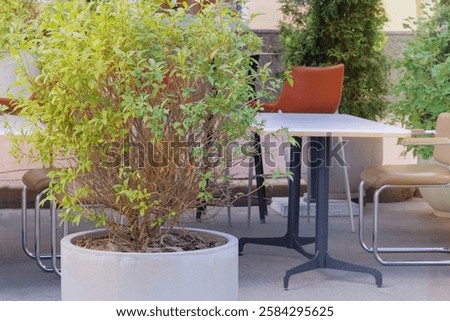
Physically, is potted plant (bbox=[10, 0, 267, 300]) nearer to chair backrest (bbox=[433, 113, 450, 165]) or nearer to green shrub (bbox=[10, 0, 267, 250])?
green shrub (bbox=[10, 0, 267, 250])

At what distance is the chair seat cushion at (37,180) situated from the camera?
4.36 meters

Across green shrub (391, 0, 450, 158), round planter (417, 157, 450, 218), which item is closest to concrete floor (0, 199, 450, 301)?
round planter (417, 157, 450, 218)

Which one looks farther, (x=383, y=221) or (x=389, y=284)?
(x=383, y=221)

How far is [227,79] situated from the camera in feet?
9.23

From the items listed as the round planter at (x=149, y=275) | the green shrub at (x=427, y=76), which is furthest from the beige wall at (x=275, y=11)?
the round planter at (x=149, y=275)

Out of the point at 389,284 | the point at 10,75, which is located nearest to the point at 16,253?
the point at 10,75

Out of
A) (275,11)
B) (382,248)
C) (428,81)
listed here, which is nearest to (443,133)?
(382,248)

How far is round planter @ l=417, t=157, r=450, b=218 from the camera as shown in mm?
6379

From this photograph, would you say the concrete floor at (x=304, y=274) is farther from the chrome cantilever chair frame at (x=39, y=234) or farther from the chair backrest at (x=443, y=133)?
the chair backrest at (x=443, y=133)

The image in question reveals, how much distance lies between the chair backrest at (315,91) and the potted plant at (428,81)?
1.92ft

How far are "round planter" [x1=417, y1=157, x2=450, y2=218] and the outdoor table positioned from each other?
1.50 m

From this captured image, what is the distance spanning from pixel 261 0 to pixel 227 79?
18.5 ft
